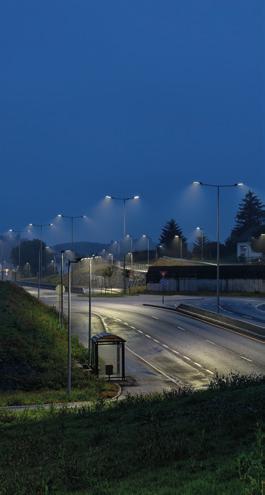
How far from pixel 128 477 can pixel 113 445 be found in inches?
132

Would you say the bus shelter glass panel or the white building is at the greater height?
the white building

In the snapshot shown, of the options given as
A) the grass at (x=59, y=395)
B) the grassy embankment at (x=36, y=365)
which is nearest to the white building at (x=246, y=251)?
the grassy embankment at (x=36, y=365)

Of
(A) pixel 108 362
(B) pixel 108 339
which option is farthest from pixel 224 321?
(B) pixel 108 339

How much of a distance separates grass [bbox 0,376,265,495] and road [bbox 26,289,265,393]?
55.0 ft

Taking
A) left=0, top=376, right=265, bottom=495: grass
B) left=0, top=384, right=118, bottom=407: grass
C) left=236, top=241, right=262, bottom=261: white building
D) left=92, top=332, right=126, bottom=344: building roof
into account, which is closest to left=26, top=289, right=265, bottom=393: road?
left=0, top=384, right=118, bottom=407: grass

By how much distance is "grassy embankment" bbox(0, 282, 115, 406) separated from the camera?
1331 inches

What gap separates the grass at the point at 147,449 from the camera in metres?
9.99

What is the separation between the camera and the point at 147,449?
1280 centimetres

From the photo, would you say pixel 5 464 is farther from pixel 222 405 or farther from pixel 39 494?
pixel 222 405

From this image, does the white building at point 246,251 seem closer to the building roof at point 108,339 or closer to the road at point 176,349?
Result: the road at point 176,349

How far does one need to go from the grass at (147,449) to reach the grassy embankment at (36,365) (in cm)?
1321

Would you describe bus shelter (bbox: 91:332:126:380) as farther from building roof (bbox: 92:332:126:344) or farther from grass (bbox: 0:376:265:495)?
grass (bbox: 0:376:265:495)

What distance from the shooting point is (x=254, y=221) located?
198 metres

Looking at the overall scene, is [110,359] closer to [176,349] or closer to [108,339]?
[108,339]
